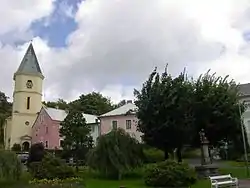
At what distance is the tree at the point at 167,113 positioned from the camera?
31547 mm

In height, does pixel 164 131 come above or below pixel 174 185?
above

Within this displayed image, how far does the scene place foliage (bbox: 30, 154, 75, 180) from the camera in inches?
991

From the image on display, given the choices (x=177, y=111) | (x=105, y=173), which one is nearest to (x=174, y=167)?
(x=105, y=173)

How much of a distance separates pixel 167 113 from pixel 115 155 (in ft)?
18.7

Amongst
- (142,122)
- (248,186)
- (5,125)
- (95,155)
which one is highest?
(5,125)

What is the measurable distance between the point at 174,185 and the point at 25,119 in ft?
202

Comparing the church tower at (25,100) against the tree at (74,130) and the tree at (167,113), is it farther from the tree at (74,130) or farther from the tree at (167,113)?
the tree at (167,113)

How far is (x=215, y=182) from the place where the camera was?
19.2 meters

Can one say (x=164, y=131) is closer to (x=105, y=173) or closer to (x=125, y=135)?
(x=125, y=135)

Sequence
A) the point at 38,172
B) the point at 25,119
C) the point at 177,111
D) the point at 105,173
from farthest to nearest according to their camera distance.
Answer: the point at 25,119, the point at 177,111, the point at 105,173, the point at 38,172

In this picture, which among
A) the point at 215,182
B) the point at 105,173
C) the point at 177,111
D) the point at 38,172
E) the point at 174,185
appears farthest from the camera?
the point at 177,111

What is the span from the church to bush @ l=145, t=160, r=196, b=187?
167ft

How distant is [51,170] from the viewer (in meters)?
25.3

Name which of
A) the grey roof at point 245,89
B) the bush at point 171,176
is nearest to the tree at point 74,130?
the bush at point 171,176
